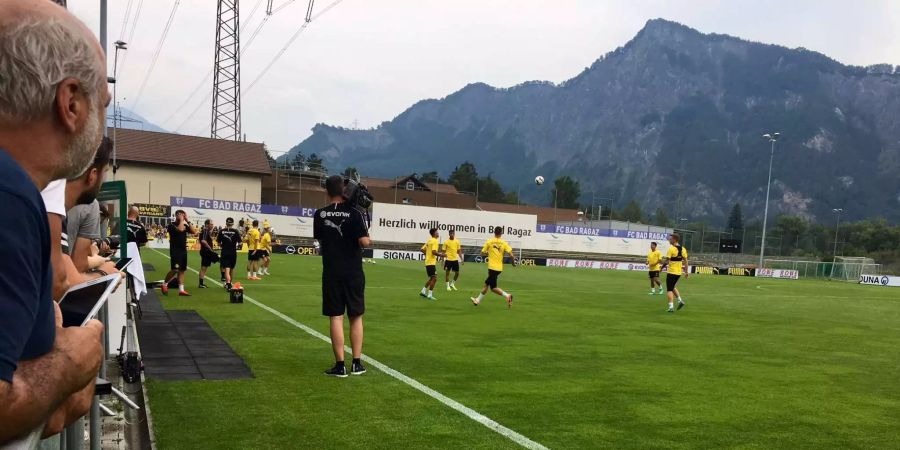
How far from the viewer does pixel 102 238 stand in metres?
5.29

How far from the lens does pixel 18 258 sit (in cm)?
119

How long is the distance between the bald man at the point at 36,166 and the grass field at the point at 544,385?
3.33m

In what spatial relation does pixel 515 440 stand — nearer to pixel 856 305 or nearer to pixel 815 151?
pixel 856 305

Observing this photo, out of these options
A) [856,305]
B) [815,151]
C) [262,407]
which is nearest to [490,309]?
[262,407]

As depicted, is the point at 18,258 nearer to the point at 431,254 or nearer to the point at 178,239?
the point at 178,239

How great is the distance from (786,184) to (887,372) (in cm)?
17940

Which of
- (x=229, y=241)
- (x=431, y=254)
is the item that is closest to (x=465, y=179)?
(x=431, y=254)

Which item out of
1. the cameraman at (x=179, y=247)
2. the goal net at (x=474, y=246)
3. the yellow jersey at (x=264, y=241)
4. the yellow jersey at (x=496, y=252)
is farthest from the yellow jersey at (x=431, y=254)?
the goal net at (x=474, y=246)

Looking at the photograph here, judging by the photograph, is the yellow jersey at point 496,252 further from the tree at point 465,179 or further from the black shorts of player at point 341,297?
the tree at point 465,179

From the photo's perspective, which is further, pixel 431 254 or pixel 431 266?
pixel 431 254

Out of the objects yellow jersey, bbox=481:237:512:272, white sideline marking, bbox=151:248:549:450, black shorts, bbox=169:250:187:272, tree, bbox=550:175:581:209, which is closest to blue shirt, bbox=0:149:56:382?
white sideline marking, bbox=151:248:549:450

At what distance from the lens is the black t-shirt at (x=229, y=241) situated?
15.8 m

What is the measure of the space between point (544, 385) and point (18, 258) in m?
6.13

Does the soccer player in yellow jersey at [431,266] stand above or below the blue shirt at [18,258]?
below
